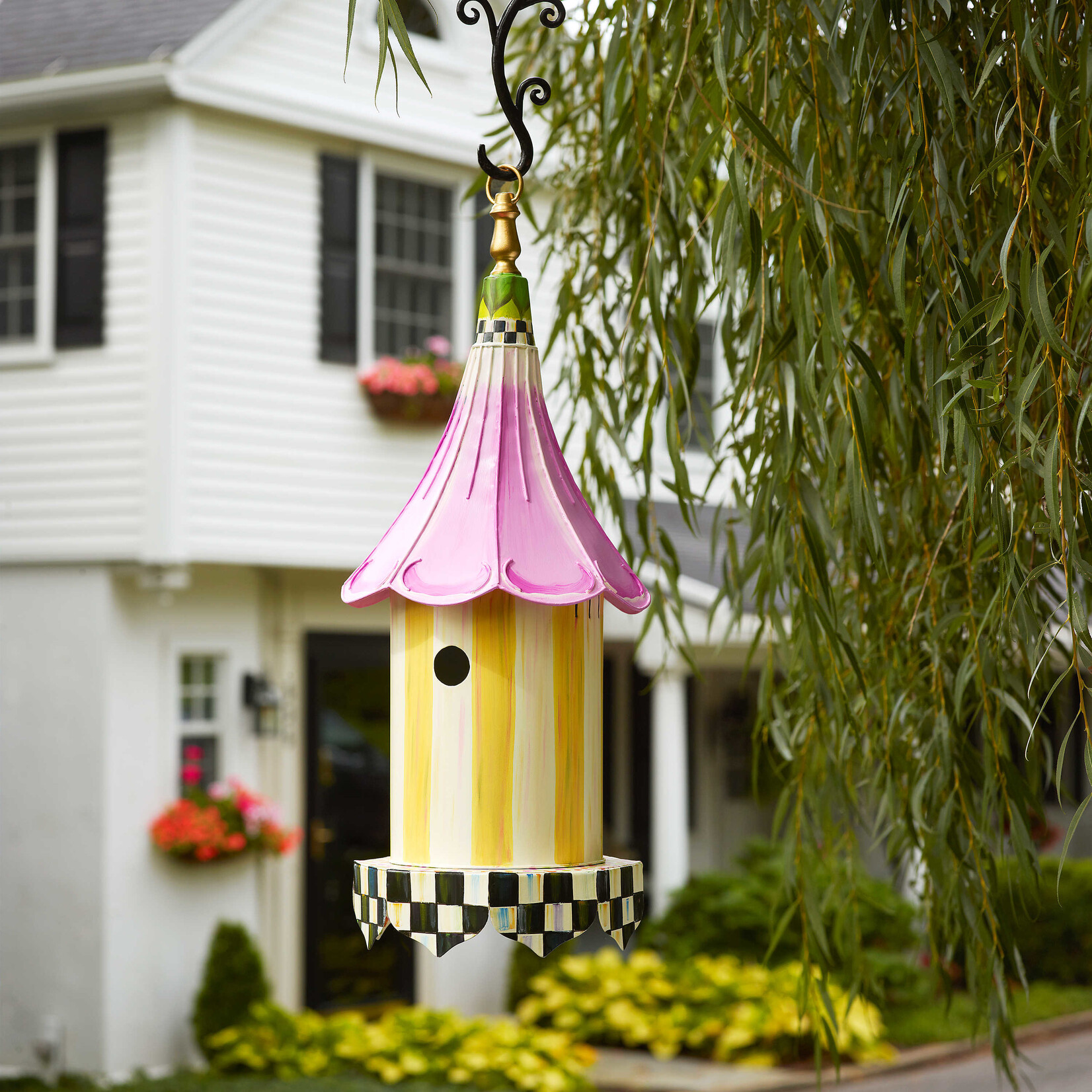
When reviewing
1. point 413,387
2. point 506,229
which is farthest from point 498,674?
point 413,387

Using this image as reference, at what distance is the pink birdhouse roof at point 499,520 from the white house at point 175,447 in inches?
272

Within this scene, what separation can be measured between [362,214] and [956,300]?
794 centimetres

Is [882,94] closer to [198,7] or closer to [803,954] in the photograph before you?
[803,954]

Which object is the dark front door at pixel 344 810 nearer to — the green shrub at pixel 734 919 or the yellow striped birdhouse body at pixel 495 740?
the green shrub at pixel 734 919

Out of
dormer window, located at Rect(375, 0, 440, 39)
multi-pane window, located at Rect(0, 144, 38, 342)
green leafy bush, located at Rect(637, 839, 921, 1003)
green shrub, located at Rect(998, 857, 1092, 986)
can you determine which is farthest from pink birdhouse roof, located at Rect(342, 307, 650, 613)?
green shrub, located at Rect(998, 857, 1092, 986)

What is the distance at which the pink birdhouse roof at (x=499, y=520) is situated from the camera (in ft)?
6.45

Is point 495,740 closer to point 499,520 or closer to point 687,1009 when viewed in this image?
point 499,520

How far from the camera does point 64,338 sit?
911cm

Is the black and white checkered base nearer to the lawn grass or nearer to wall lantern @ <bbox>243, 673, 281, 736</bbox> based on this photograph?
wall lantern @ <bbox>243, 673, 281, 736</bbox>

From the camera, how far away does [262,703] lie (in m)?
9.53

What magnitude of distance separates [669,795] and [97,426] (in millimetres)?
4888

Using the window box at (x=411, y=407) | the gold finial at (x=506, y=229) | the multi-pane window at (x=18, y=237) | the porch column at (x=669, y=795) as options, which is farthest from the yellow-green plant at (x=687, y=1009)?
the gold finial at (x=506, y=229)

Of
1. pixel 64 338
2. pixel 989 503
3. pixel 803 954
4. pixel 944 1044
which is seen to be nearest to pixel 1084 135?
pixel 989 503

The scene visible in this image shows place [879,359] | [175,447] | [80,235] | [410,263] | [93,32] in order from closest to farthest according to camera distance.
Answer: [879,359] < [175,447] < [80,235] < [93,32] < [410,263]
